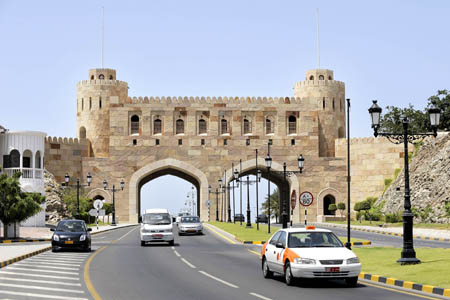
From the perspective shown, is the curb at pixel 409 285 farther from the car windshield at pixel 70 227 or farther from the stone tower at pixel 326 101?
the stone tower at pixel 326 101

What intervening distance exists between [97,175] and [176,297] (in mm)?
71530

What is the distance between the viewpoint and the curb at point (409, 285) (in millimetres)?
14757

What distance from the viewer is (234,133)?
283 ft

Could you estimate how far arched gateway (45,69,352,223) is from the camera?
8512 cm

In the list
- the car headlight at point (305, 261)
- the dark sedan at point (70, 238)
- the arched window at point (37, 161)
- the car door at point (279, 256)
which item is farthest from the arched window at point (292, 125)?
the car headlight at point (305, 261)

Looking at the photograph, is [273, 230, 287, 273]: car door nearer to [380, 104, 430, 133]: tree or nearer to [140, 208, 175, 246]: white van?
[140, 208, 175, 246]: white van

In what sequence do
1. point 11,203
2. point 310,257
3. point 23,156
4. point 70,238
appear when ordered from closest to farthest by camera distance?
point 310,257, point 70,238, point 11,203, point 23,156

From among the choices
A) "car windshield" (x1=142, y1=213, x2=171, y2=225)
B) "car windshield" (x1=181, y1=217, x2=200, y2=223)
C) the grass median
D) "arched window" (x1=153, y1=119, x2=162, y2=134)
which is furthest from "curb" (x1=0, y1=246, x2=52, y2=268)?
"arched window" (x1=153, y1=119, x2=162, y2=134)

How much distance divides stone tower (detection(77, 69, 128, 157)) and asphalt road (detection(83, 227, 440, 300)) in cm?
6101

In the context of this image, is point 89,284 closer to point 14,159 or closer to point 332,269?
point 332,269

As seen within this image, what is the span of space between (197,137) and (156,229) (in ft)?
170

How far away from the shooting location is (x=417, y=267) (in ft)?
62.8

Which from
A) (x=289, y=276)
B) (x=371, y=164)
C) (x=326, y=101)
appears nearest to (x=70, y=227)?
(x=289, y=276)

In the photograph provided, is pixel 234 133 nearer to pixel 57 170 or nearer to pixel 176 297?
pixel 57 170
